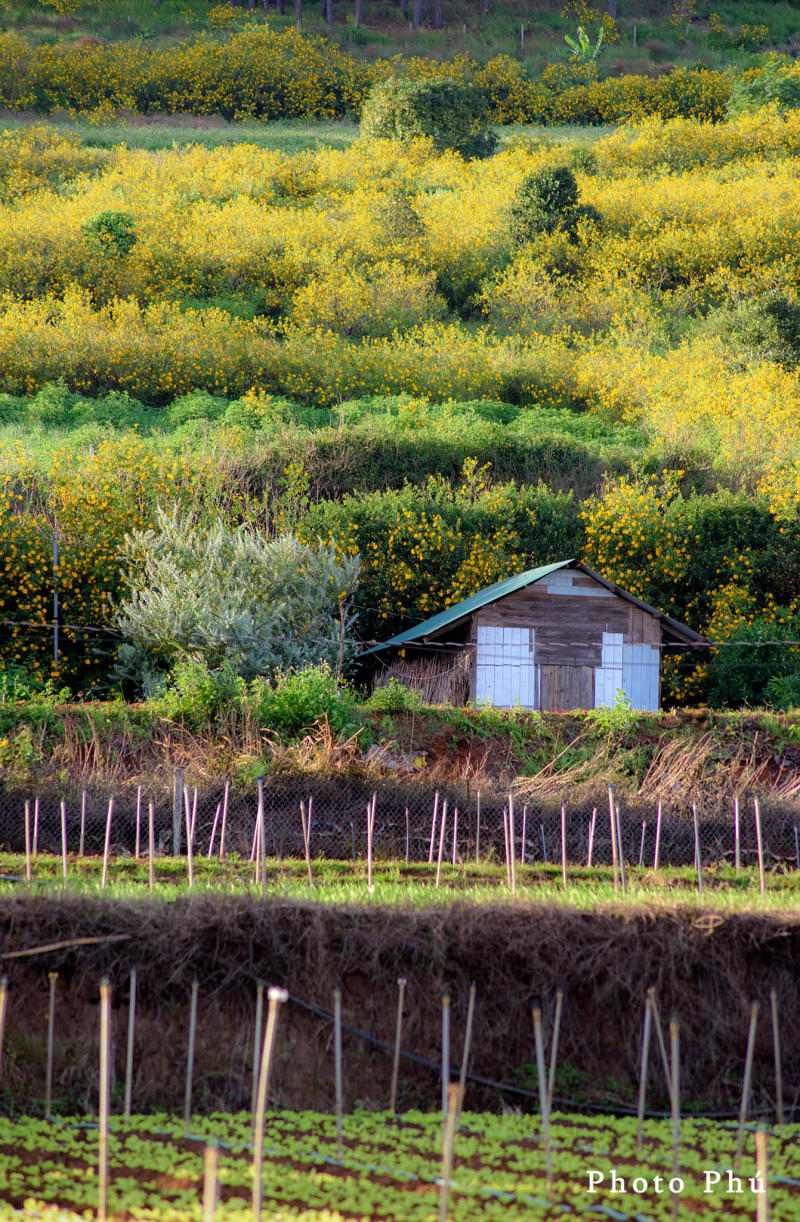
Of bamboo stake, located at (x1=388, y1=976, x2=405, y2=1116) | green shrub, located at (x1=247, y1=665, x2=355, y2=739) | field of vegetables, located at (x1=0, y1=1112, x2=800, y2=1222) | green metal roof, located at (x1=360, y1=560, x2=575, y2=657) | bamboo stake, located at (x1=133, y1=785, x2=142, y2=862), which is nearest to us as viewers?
field of vegetables, located at (x1=0, y1=1112, x2=800, y2=1222)

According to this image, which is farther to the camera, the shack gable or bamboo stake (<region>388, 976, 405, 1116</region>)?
the shack gable

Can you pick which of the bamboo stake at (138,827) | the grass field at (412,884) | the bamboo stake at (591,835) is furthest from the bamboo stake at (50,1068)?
the bamboo stake at (591,835)

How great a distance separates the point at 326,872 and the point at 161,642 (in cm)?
865

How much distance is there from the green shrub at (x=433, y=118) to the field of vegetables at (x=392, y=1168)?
5304 cm

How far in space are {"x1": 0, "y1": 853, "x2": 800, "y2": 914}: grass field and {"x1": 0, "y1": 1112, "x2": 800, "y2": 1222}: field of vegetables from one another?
2302 mm

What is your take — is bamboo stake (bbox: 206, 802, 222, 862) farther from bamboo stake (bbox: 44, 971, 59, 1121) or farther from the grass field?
bamboo stake (bbox: 44, 971, 59, 1121)

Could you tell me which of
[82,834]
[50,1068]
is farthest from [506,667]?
[50,1068]

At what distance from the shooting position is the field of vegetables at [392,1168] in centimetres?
961

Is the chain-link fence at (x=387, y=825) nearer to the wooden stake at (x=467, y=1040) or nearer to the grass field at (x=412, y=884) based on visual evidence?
the grass field at (x=412, y=884)

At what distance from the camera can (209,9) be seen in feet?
249

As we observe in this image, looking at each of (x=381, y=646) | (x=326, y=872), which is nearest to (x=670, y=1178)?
(x=326, y=872)

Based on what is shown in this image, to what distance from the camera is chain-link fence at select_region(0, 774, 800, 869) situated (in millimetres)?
19281

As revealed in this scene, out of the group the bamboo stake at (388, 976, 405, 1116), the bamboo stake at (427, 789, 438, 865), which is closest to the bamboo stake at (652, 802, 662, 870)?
the bamboo stake at (427, 789, 438, 865)

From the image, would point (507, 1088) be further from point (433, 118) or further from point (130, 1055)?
point (433, 118)
